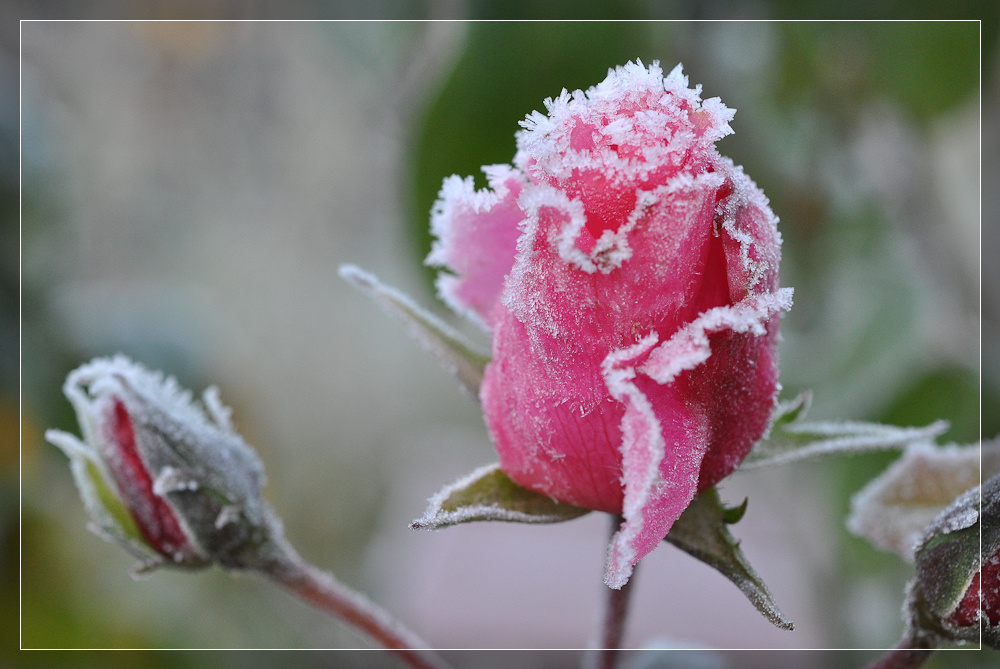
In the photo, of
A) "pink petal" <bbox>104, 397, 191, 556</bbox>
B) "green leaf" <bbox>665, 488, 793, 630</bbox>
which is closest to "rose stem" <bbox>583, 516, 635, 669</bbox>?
"green leaf" <bbox>665, 488, 793, 630</bbox>

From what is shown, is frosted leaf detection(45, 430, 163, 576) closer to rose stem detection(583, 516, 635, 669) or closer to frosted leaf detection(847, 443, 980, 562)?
rose stem detection(583, 516, 635, 669)

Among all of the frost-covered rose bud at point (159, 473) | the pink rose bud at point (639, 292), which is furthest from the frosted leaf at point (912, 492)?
the frost-covered rose bud at point (159, 473)

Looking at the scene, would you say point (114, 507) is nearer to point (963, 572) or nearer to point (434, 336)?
point (434, 336)

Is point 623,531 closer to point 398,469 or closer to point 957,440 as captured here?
point 957,440

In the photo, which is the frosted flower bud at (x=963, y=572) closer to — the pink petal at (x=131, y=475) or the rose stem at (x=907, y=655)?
the rose stem at (x=907, y=655)

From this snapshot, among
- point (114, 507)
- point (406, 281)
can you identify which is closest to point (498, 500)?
point (114, 507)

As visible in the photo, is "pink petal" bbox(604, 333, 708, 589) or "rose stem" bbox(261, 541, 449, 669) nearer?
"pink petal" bbox(604, 333, 708, 589)
